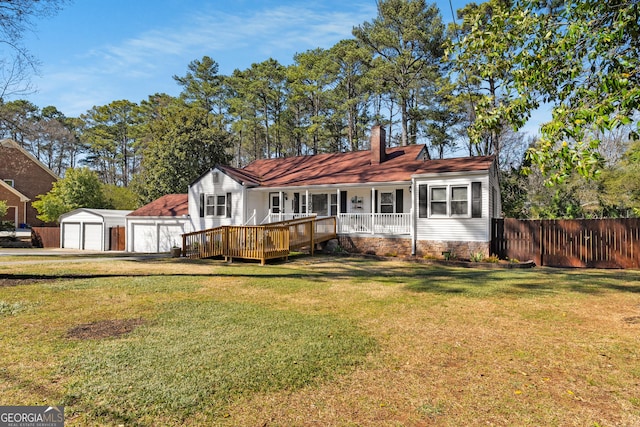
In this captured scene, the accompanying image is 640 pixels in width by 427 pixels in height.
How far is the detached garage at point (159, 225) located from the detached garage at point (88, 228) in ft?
6.96

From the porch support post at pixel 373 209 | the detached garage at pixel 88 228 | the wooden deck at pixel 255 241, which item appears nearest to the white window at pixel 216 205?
the wooden deck at pixel 255 241

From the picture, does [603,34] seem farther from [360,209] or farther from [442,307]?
[360,209]

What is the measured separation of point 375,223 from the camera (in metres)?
17.9

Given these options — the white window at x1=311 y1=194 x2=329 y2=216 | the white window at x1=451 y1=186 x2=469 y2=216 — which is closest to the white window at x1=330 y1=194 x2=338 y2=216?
the white window at x1=311 y1=194 x2=329 y2=216

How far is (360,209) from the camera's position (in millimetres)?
19906

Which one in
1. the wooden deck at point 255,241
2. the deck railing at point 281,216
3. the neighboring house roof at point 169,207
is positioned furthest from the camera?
the neighboring house roof at point 169,207

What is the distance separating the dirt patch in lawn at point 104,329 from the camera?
→ 5230 mm

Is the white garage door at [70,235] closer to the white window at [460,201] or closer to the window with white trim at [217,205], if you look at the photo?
the window with white trim at [217,205]

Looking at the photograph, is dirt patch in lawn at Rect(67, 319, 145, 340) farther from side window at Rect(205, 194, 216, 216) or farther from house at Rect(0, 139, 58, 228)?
house at Rect(0, 139, 58, 228)

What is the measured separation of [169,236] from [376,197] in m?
14.7

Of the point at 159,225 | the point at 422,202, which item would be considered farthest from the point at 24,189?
the point at 422,202

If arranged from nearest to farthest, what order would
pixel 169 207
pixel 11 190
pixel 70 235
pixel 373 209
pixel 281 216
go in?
pixel 373 209 < pixel 281 216 < pixel 169 207 < pixel 70 235 < pixel 11 190

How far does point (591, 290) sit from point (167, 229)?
77.6ft

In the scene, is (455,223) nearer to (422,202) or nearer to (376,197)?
(422,202)
